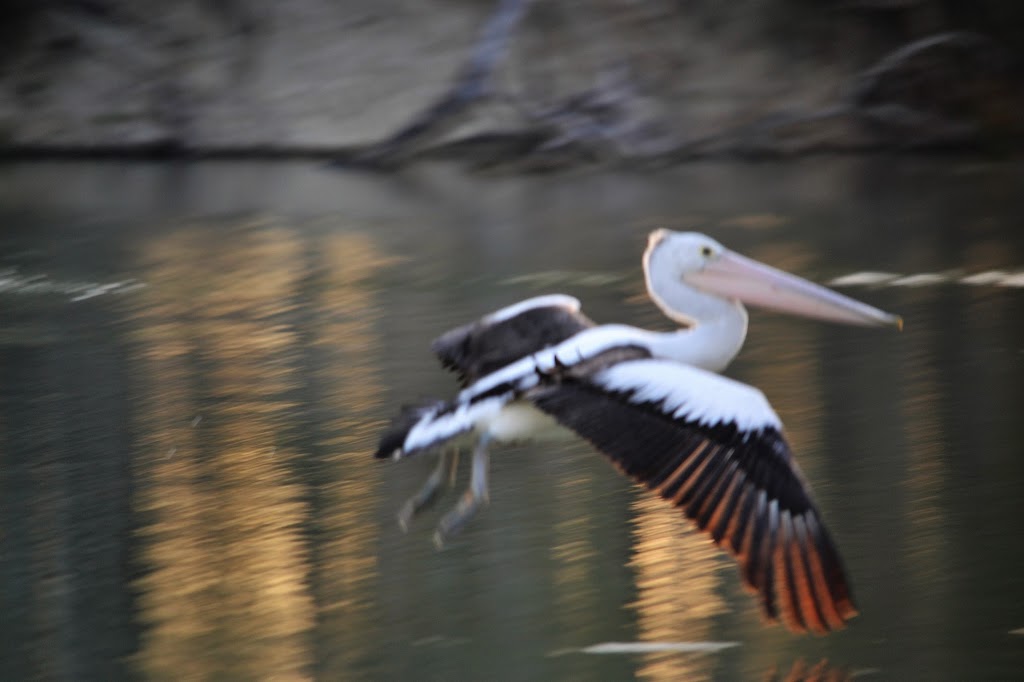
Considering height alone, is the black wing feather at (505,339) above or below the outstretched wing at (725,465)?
above

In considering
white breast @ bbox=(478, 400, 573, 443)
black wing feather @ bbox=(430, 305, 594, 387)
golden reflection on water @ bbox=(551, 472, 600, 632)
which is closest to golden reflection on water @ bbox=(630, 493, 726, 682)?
golden reflection on water @ bbox=(551, 472, 600, 632)

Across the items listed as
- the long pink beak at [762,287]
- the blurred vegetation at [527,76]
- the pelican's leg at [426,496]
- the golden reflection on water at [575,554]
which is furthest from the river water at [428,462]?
the blurred vegetation at [527,76]

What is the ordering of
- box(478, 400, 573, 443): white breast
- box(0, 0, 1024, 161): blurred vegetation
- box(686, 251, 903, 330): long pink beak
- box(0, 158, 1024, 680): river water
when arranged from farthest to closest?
1. box(0, 0, 1024, 161): blurred vegetation
2. box(686, 251, 903, 330): long pink beak
3. box(478, 400, 573, 443): white breast
4. box(0, 158, 1024, 680): river water

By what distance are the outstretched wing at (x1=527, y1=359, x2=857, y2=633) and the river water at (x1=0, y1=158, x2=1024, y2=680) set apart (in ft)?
0.82

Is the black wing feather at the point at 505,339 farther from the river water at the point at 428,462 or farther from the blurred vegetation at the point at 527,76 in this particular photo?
the blurred vegetation at the point at 527,76

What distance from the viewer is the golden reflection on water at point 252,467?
4.13 meters

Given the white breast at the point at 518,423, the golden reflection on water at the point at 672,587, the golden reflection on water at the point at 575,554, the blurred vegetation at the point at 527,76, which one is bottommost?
the golden reflection on water at the point at 672,587

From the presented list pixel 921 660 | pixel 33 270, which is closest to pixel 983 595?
pixel 921 660

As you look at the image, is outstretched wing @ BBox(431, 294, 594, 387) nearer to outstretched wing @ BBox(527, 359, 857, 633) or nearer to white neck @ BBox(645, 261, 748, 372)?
white neck @ BBox(645, 261, 748, 372)

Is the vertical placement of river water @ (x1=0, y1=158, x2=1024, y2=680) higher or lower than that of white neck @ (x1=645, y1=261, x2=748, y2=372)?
lower

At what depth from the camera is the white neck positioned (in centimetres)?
439

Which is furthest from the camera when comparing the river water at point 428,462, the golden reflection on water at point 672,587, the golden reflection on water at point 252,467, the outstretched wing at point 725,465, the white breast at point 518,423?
the white breast at point 518,423

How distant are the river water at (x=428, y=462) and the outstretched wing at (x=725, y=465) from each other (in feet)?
0.82

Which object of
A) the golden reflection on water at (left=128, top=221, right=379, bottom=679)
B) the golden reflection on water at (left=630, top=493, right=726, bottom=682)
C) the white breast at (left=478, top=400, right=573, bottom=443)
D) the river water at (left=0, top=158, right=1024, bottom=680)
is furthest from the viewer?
the white breast at (left=478, top=400, right=573, bottom=443)
